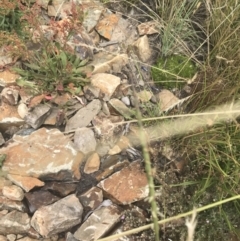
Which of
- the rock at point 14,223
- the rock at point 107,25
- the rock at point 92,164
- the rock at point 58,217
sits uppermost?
the rock at point 107,25

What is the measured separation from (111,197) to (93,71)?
0.82 m

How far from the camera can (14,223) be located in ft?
7.73

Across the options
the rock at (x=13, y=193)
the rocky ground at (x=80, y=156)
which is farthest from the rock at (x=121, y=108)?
the rock at (x=13, y=193)

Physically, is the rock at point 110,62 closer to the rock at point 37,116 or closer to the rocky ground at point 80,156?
the rocky ground at point 80,156

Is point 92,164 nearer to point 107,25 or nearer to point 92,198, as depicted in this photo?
point 92,198

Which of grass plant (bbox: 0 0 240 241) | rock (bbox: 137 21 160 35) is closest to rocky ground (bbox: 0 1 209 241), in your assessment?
grass plant (bbox: 0 0 240 241)

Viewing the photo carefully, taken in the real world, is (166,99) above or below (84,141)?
above

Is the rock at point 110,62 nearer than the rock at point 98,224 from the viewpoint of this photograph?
No

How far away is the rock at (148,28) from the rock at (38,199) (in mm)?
1317

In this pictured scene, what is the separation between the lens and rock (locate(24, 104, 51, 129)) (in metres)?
2.59

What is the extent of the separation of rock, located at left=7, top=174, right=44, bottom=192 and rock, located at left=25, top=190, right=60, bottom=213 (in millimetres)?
38

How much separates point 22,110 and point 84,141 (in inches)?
16.8

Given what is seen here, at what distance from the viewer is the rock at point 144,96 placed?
2.74m

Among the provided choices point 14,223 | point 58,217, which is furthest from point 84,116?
point 14,223
